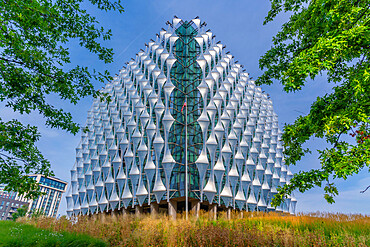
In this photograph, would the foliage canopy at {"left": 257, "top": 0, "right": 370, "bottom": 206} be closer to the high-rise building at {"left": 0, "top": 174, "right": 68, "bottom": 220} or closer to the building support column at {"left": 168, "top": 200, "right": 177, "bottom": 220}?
the building support column at {"left": 168, "top": 200, "right": 177, "bottom": 220}

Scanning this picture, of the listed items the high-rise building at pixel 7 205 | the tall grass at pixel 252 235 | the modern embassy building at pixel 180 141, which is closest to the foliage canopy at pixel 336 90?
the tall grass at pixel 252 235

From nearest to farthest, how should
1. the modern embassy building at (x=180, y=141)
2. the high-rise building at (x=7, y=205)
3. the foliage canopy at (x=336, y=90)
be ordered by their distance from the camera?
1. the foliage canopy at (x=336, y=90)
2. the modern embassy building at (x=180, y=141)
3. the high-rise building at (x=7, y=205)

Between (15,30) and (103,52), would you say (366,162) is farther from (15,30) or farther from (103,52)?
(15,30)

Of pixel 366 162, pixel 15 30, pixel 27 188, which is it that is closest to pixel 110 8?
pixel 15 30

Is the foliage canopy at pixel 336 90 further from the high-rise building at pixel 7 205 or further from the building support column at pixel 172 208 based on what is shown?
the high-rise building at pixel 7 205

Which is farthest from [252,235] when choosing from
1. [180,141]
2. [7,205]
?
[7,205]

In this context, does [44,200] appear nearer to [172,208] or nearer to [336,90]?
[172,208]

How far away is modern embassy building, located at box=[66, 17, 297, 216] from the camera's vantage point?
34594 mm

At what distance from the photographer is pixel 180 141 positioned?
36.6m

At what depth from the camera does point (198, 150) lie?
120 feet

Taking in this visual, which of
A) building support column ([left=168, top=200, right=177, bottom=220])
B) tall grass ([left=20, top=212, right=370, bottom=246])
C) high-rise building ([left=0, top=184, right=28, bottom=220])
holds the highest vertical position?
high-rise building ([left=0, top=184, right=28, bottom=220])

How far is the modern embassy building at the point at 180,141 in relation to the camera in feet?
113

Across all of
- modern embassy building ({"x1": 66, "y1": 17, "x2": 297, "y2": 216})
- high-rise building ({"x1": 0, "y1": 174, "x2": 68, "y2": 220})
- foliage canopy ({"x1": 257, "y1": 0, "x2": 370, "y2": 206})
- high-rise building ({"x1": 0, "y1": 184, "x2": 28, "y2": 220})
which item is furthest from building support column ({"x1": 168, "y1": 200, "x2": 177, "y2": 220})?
high-rise building ({"x1": 0, "y1": 184, "x2": 28, "y2": 220})

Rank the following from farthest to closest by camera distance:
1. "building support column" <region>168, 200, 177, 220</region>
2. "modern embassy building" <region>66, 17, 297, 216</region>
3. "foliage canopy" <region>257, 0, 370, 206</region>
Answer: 1. "modern embassy building" <region>66, 17, 297, 216</region>
2. "building support column" <region>168, 200, 177, 220</region>
3. "foliage canopy" <region>257, 0, 370, 206</region>
